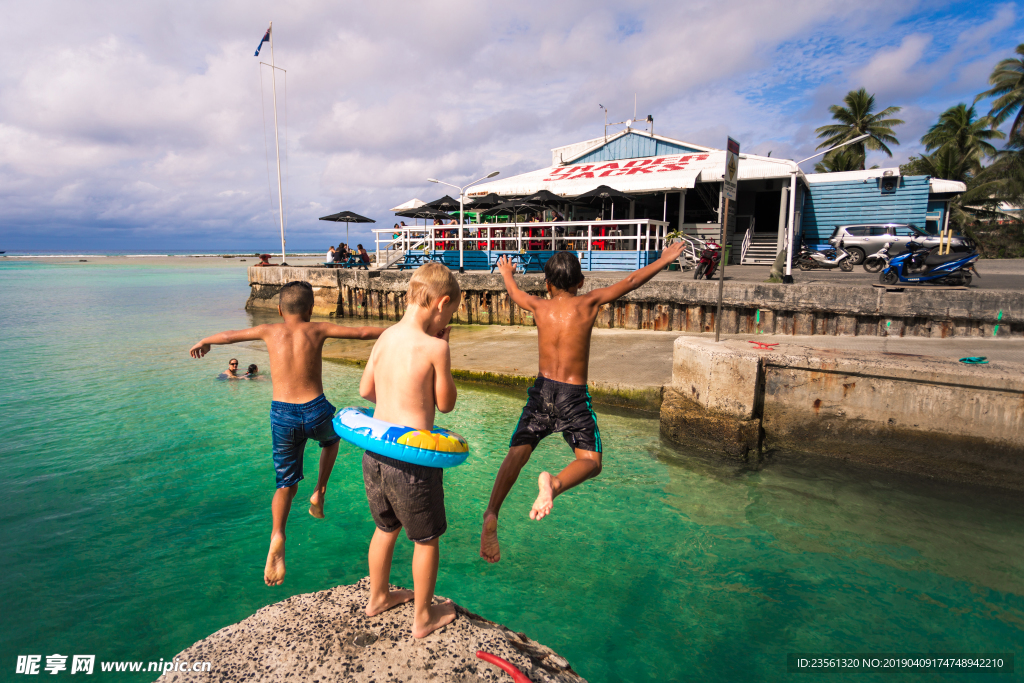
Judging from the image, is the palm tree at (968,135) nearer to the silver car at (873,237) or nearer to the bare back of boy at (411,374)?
the silver car at (873,237)

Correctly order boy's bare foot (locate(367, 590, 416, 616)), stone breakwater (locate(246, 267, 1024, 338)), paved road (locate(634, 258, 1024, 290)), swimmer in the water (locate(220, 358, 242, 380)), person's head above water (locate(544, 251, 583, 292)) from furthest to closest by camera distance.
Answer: paved road (locate(634, 258, 1024, 290)) < swimmer in the water (locate(220, 358, 242, 380)) < stone breakwater (locate(246, 267, 1024, 338)) < person's head above water (locate(544, 251, 583, 292)) < boy's bare foot (locate(367, 590, 416, 616))

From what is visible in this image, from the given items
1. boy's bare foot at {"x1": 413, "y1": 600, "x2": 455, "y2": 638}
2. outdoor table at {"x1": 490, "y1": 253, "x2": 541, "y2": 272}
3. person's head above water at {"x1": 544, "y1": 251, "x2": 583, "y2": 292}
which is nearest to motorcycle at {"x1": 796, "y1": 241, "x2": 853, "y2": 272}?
outdoor table at {"x1": 490, "y1": 253, "x2": 541, "y2": 272}

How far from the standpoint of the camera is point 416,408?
8.17 feet

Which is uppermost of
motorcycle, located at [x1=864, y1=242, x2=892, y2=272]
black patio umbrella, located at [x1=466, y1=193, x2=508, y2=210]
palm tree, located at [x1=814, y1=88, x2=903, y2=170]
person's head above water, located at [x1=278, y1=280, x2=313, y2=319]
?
palm tree, located at [x1=814, y1=88, x2=903, y2=170]

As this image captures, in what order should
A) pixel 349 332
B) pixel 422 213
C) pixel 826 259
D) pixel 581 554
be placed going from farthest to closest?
pixel 422 213
pixel 826 259
pixel 581 554
pixel 349 332

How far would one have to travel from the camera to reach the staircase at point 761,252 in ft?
68.4

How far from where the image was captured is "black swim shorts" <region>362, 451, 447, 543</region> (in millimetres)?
2449

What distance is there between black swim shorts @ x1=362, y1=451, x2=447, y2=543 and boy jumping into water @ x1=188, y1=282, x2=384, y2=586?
38.1 inches

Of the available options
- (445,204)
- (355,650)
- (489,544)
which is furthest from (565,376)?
(445,204)

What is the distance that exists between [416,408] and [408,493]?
403 millimetres

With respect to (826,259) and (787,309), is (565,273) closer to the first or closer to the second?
(787,309)

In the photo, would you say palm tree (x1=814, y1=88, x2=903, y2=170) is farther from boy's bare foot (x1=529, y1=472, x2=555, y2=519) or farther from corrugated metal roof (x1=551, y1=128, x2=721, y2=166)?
boy's bare foot (x1=529, y1=472, x2=555, y2=519)

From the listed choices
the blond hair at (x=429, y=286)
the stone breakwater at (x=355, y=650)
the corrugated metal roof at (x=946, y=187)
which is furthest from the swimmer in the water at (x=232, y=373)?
the corrugated metal roof at (x=946, y=187)

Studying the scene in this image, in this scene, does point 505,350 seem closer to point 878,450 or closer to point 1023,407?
point 878,450
